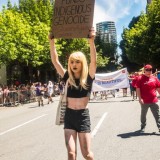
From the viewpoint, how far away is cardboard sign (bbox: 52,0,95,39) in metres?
5.12

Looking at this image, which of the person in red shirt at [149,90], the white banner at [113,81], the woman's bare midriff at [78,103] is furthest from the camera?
the white banner at [113,81]

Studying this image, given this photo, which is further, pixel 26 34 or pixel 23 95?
pixel 26 34

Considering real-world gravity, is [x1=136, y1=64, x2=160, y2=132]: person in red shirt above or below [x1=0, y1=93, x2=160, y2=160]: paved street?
above

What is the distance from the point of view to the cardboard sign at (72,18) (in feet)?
16.8

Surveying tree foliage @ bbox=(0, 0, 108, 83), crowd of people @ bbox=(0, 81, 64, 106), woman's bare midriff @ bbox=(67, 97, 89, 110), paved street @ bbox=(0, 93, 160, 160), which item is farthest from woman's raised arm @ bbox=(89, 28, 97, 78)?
tree foliage @ bbox=(0, 0, 108, 83)

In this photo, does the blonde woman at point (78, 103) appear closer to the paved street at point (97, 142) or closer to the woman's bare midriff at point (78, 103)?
the woman's bare midriff at point (78, 103)

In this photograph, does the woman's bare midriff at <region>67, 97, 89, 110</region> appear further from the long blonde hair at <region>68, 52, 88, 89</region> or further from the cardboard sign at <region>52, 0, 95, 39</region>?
the cardboard sign at <region>52, 0, 95, 39</region>

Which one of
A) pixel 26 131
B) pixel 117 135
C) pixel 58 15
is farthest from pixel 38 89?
pixel 58 15

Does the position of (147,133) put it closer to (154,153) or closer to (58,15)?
(154,153)

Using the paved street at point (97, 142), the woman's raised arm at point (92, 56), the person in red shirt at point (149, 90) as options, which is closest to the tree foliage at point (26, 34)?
the paved street at point (97, 142)

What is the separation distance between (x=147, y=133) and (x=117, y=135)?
2.57 ft

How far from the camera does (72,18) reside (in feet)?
17.5

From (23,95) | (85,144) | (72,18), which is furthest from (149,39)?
(85,144)

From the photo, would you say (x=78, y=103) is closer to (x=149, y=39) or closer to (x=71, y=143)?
(x=71, y=143)
